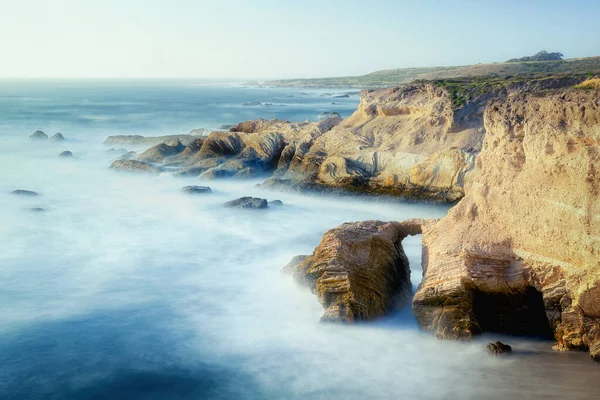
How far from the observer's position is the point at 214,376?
791 cm

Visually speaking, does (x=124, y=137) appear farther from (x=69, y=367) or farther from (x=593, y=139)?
(x=593, y=139)

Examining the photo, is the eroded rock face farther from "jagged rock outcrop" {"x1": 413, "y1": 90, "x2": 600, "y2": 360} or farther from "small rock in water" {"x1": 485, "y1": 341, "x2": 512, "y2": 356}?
"small rock in water" {"x1": 485, "y1": 341, "x2": 512, "y2": 356}

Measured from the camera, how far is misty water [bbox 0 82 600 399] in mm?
7484

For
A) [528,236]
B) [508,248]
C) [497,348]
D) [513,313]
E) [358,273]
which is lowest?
[497,348]

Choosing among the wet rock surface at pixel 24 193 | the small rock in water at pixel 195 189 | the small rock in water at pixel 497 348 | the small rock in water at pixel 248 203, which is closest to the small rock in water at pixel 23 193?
the wet rock surface at pixel 24 193

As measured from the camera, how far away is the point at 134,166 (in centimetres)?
2416

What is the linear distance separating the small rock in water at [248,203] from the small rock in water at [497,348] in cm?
1050

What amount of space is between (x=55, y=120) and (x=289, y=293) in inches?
1725

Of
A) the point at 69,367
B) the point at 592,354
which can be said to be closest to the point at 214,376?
the point at 69,367

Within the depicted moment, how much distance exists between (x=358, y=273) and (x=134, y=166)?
17505 millimetres

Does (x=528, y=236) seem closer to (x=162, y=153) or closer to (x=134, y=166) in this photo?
(x=134, y=166)

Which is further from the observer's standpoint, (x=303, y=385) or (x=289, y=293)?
(x=289, y=293)

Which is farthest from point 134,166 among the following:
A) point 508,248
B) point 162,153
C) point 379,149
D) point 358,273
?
point 508,248

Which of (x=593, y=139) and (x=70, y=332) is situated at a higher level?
(x=593, y=139)
